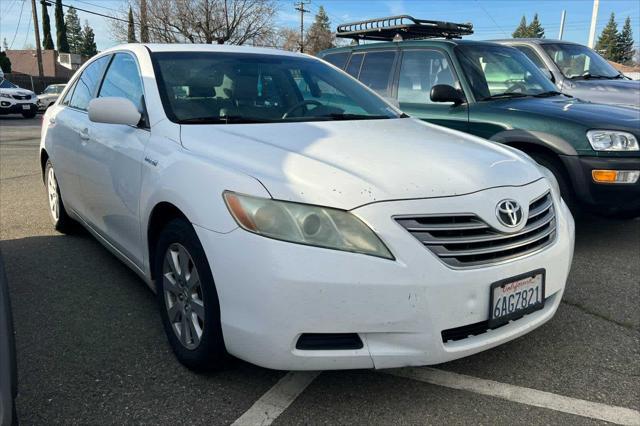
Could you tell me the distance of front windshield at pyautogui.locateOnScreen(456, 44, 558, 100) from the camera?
5102mm

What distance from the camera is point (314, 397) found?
2414 mm

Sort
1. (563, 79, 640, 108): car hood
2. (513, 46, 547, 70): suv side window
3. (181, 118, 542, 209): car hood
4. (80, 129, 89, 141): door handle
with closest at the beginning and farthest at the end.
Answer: (181, 118, 542, 209): car hood, (80, 129, 89, 141): door handle, (563, 79, 640, 108): car hood, (513, 46, 547, 70): suv side window

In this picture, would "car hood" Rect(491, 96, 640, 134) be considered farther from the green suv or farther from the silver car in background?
the silver car in background

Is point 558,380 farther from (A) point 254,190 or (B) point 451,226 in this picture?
(A) point 254,190

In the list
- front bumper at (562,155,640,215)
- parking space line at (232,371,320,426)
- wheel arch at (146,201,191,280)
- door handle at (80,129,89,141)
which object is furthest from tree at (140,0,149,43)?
parking space line at (232,371,320,426)

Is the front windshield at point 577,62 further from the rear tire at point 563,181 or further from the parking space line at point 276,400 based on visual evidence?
the parking space line at point 276,400

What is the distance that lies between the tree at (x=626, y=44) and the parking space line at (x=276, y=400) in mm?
86650

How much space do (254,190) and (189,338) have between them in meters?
0.83

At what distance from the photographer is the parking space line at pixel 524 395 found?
2312 mm

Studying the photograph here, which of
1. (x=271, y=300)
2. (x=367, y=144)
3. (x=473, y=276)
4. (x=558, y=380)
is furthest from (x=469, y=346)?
(x=367, y=144)

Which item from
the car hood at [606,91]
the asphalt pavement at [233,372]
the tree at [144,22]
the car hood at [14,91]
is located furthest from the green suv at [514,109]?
the tree at [144,22]

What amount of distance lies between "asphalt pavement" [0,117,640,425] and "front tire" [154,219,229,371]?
5.3 inches

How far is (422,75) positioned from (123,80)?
10.0ft

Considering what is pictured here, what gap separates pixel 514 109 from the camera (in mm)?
4637
